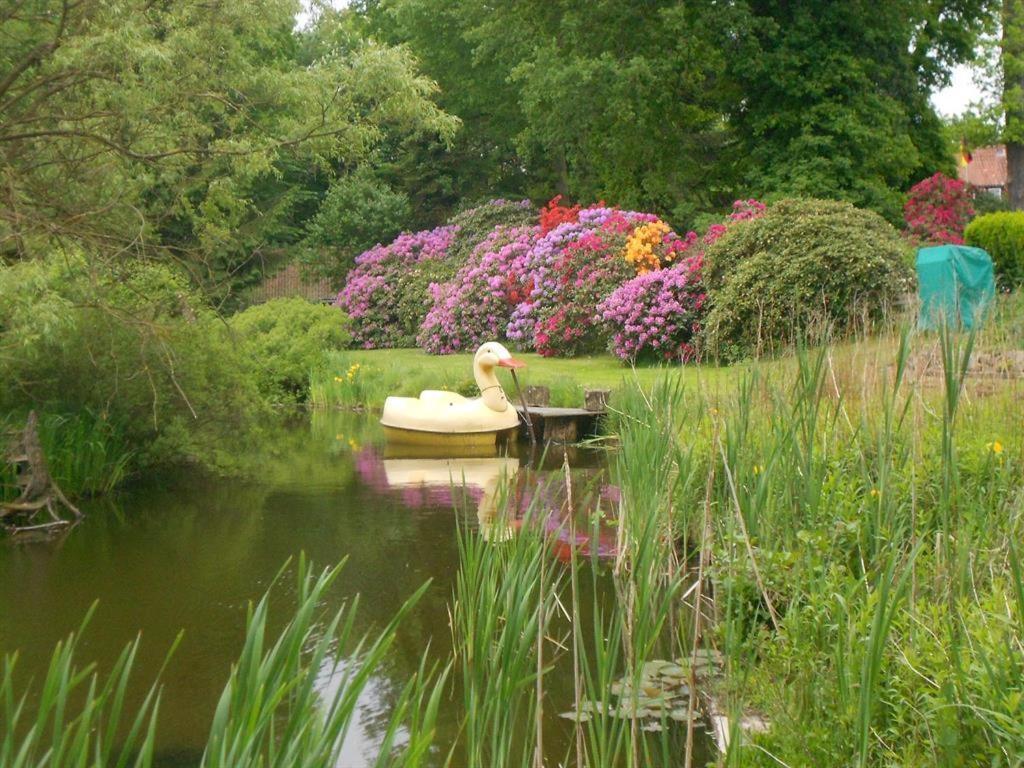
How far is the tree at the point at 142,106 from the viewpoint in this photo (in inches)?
344

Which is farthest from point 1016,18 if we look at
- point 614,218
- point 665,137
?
point 614,218

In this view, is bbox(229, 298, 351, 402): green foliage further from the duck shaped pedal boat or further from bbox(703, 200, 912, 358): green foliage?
bbox(703, 200, 912, 358): green foliage

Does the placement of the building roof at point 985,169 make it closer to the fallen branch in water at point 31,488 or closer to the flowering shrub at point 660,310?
the flowering shrub at point 660,310

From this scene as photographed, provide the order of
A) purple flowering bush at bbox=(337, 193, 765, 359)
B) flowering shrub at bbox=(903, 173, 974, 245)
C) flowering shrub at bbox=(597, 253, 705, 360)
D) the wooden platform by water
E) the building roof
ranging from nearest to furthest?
1. the wooden platform by water
2. flowering shrub at bbox=(597, 253, 705, 360)
3. purple flowering bush at bbox=(337, 193, 765, 359)
4. flowering shrub at bbox=(903, 173, 974, 245)
5. the building roof

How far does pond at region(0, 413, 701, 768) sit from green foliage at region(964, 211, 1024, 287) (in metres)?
8.77

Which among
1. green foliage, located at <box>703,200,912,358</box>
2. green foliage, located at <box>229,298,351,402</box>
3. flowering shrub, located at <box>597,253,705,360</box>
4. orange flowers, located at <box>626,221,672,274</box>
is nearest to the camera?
green foliage, located at <box>703,200,912,358</box>

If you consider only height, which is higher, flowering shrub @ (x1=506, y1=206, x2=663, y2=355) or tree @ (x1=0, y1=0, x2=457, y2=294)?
tree @ (x1=0, y1=0, x2=457, y2=294)

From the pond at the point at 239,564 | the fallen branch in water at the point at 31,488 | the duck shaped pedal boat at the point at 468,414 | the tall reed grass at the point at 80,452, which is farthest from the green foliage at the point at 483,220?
the fallen branch in water at the point at 31,488

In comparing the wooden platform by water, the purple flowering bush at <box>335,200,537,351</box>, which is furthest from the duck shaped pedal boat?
the purple flowering bush at <box>335,200,537,351</box>

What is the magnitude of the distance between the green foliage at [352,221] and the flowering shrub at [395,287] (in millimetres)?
1120

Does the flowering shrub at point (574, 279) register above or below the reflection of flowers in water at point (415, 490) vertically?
above

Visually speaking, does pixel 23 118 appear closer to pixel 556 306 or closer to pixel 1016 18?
pixel 556 306

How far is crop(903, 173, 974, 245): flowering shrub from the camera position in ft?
64.4

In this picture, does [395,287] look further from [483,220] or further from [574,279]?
[574,279]
